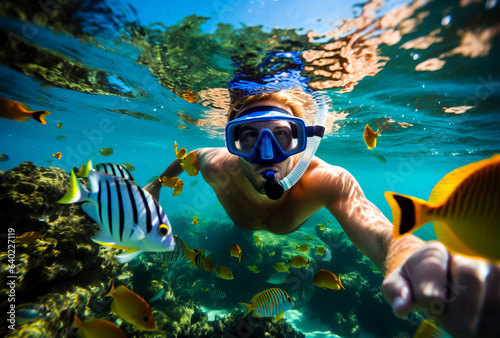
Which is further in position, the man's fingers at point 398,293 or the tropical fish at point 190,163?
the tropical fish at point 190,163

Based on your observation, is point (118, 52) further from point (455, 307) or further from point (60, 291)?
point (455, 307)

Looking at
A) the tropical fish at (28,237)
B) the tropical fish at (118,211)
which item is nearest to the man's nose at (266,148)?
the tropical fish at (118,211)

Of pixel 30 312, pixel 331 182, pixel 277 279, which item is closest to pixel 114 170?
pixel 331 182

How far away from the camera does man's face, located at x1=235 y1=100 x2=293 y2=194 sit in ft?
10.2

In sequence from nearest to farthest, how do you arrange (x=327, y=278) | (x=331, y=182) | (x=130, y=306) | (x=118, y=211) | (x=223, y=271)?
(x=118, y=211)
(x=130, y=306)
(x=331, y=182)
(x=327, y=278)
(x=223, y=271)

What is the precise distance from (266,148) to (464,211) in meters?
2.44

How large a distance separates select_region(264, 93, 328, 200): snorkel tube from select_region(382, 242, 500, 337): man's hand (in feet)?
5.80

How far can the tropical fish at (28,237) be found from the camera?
347cm

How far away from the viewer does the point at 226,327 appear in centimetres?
564

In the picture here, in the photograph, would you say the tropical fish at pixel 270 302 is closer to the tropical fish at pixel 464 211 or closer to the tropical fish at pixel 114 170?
the tropical fish at pixel 114 170

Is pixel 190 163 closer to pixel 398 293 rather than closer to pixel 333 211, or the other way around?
pixel 333 211

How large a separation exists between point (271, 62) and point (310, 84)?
2.46 m

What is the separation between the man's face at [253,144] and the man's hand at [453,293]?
222 cm

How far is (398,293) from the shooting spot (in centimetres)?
87
